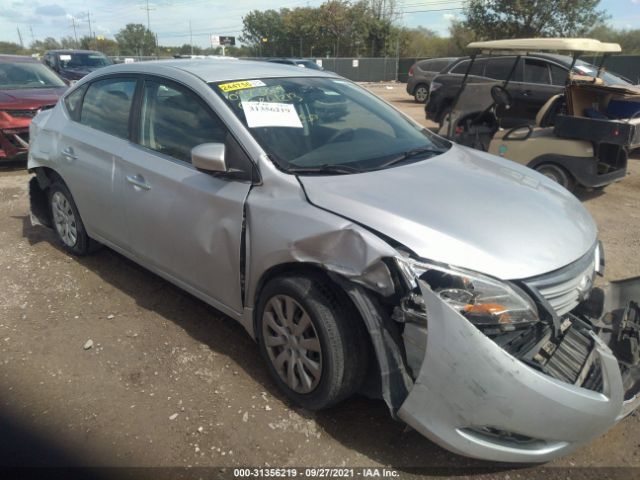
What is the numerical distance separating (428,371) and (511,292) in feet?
1.52

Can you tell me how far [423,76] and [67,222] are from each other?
15831 mm

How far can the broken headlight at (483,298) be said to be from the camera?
6.47ft

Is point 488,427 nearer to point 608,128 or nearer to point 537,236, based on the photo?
point 537,236

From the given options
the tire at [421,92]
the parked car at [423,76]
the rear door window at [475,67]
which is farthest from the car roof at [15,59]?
the tire at [421,92]

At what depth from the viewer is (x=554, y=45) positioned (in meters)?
5.36

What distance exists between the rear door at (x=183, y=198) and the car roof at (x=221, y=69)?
0.14 metres

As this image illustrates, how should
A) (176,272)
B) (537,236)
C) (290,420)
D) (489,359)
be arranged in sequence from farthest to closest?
(176,272) → (290,420) → (537,236) → (489,359)

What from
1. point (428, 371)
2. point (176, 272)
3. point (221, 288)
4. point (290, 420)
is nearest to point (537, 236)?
point (428, 371)

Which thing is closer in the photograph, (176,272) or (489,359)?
(489,359)

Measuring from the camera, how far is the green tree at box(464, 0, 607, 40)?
96.5ft

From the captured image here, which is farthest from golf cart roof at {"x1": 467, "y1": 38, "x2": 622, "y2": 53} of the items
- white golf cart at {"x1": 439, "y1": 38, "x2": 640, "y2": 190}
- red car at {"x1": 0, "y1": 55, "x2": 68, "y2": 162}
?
red car at {"x1": 0, "y1": 55, "x2": 68, "y2": 162}

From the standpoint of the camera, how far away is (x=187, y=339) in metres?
3.22

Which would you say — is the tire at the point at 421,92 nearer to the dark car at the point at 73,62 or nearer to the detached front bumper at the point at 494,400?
the dark car at the point at 73,62

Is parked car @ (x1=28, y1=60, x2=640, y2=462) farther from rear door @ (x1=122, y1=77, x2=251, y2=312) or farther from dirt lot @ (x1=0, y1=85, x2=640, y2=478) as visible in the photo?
dirt lot @ (x1=0, y1=85, x2=640, y2=478)
